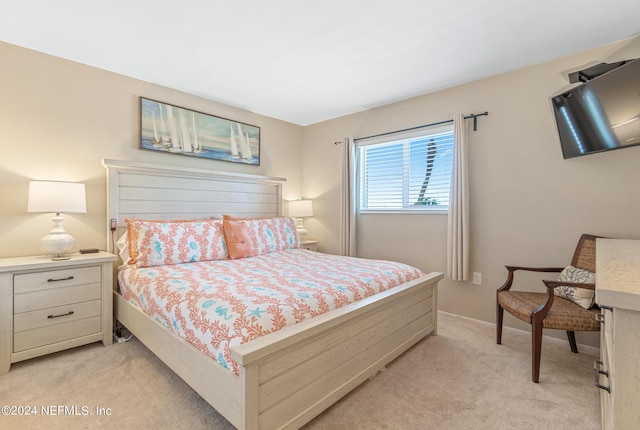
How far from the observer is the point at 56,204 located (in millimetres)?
2281

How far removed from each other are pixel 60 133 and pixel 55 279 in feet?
4.22

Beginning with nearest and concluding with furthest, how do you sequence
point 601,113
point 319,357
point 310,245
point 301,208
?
point 319,357 < point 601,113 < point 310,245 < point 301,208

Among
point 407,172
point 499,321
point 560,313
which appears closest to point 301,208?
point 407,172

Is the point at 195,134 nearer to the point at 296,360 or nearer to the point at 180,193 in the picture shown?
the point at 180,193

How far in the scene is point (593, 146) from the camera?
88.2 inches

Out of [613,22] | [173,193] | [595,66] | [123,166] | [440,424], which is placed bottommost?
[440,424]

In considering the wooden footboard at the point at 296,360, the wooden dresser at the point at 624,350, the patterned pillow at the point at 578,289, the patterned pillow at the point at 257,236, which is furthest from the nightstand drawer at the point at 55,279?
the patterned pillow at the point at 578,289

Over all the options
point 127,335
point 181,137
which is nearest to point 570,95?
point 181,137

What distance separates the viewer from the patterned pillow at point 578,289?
79.7 inches

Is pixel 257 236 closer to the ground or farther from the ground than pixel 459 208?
closer to the ground

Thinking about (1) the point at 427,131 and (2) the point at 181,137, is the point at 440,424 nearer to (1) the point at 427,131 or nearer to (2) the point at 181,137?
(1) the point at 427,131

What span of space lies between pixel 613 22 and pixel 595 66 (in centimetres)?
31

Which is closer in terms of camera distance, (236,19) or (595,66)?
(236,19)

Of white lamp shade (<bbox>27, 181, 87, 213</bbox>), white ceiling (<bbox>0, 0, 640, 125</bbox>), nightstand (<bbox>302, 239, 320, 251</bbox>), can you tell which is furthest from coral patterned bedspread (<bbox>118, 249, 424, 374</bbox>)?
white ceiling (<bbox>0, 0, 640, 125</bbox>)
